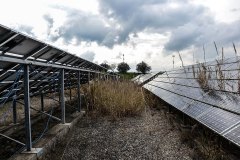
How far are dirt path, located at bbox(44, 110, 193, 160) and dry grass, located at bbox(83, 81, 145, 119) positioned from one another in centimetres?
70

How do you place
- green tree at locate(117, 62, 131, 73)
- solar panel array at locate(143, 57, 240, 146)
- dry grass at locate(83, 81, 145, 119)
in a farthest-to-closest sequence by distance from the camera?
1. green tree at locate(117, 62, 131, 73)
2. dry grass at locate(83, 81, 145, 119)
3. solar panel array at locate(143, 57, 240, 146)

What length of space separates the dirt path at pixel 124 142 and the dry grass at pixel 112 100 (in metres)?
0.70

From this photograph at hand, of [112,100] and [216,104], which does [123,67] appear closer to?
[112,100]

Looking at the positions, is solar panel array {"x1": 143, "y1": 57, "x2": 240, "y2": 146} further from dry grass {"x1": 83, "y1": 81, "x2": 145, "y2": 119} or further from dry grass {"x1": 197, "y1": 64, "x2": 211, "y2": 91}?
dry grass {"x1": 83, "y1": 81, "x2": 145, "y2": 119}

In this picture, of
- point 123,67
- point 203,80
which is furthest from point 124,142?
point 123,67

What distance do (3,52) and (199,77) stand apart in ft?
19.4

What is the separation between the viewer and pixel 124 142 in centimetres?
565

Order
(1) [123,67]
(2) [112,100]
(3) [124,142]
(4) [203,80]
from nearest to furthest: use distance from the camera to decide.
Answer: (3) [124,142], (2) [112,100], (4) [203,80], (1) [123,67]

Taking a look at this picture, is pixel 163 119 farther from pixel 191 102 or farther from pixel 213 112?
pixel 213 112

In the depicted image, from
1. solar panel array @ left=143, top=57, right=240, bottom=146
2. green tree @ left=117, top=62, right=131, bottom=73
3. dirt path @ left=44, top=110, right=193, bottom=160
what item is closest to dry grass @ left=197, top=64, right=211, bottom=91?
solar panel array @ left=143, top=57, right=240, bottom=146

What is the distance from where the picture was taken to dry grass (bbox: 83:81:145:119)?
8219 millimetres

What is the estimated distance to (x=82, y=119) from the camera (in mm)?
8195

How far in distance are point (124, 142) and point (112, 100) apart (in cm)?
295

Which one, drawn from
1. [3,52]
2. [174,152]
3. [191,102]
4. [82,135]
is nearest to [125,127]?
[82,135]
